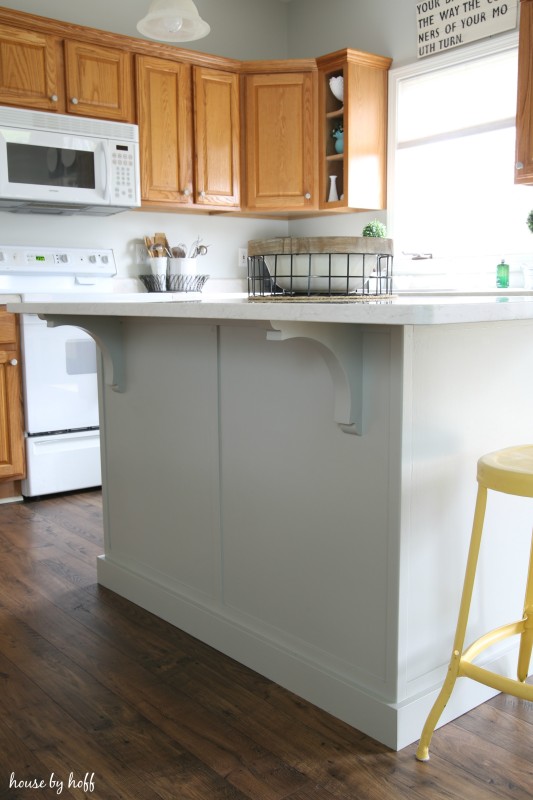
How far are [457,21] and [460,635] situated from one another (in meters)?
3.38

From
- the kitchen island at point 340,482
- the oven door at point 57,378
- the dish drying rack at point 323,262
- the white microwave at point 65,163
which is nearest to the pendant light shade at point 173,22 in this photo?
the white microwave at point 65,163

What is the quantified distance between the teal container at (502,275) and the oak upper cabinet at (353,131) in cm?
95

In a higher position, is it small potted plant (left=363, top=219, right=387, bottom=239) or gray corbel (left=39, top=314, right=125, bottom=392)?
small potted plant (left=363, top=219, right=387, bottom=239)

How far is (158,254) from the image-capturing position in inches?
171

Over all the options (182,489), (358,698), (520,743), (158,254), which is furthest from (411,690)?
(158,254)

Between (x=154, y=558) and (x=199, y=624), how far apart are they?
297mm

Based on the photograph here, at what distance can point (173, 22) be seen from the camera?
2.78 m

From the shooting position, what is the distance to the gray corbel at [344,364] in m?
1.47

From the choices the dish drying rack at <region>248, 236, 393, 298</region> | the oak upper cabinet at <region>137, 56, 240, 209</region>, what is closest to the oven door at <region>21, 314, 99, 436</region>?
the oak upper cabinet at <region>137, 56, 240, 209</region>

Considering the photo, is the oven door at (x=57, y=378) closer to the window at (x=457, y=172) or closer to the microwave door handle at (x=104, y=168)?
the microwave door handle at (x=104, y=168)

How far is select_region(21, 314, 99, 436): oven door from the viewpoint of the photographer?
354 centimetres

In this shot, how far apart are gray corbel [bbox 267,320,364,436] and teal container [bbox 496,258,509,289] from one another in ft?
7.75

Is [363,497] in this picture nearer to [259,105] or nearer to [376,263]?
[376,263]

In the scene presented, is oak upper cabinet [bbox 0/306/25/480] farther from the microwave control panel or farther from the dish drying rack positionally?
the dish drying rack
